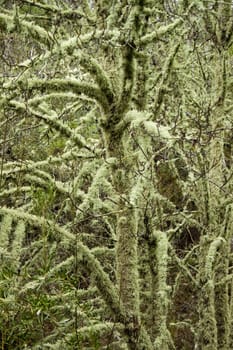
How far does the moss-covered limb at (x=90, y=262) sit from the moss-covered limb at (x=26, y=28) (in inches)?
32.6

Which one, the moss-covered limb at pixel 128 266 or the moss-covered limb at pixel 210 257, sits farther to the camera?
the moss-covered limb at pixel 210 257

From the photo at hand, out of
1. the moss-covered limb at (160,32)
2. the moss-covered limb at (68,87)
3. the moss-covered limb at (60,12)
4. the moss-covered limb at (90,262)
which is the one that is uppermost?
the moss-covered limb at (60,12)

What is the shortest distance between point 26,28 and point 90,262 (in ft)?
3.80

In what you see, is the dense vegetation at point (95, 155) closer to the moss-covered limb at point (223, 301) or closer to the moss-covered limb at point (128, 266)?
the moss-covered limb at point (128, 266)

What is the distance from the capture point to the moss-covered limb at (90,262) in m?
2.48

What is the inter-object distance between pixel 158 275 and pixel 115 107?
40.1 inches

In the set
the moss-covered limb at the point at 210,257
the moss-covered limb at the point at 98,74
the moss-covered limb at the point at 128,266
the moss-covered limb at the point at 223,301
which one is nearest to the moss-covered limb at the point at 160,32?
the moss-covered limb at the point at 98,74

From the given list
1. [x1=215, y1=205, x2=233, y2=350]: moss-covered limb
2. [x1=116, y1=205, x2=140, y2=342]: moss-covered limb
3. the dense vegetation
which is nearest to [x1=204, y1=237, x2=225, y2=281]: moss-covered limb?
the dense vegetation

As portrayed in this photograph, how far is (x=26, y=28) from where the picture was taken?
6.69ft

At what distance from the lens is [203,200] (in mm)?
3650

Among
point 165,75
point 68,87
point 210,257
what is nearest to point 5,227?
point 68,87

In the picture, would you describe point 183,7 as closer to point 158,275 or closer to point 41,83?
point 41,83

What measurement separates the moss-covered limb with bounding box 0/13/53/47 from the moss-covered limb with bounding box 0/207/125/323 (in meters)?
0.83

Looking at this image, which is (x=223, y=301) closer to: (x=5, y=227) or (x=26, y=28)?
(x=5, y=227)
